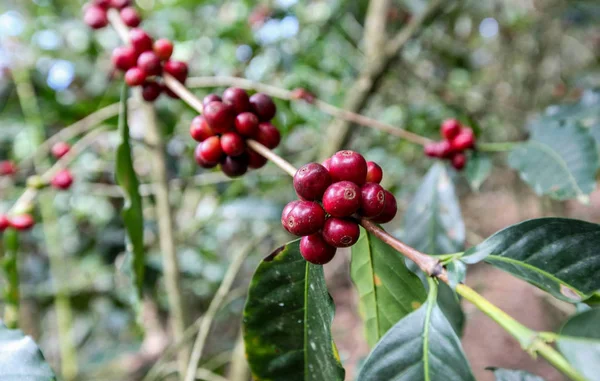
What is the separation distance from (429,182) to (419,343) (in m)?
0.71

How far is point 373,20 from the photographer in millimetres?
1641

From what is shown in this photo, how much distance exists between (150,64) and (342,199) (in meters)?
0.54

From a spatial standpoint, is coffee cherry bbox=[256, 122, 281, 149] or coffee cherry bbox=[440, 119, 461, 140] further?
coffee cherry bbox=[440, 119, 461, 140]

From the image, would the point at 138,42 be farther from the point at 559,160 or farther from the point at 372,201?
the point at 559,160

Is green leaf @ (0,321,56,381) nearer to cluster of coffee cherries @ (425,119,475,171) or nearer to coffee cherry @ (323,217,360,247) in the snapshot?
coffee cherry @ (323,217,360,247)

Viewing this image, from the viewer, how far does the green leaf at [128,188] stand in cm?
83

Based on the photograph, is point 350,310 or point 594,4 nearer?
point 594,4

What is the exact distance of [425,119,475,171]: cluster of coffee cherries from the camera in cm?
117

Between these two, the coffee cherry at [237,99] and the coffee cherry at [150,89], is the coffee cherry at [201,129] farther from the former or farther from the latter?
the coffee cherry at [150,89]

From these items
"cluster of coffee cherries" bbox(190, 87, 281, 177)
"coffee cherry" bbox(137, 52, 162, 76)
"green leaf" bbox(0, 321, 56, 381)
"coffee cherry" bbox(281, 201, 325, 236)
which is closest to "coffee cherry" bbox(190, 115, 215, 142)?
"cluster of coffee cherries" bbox(190, 87, 281, 177)

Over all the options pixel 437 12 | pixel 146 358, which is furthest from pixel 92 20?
pixel 146 358

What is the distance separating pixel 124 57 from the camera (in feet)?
2.80

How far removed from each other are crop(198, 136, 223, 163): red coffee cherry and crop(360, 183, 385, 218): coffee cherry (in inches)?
11.8

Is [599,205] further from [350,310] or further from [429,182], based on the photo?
[429,182]
